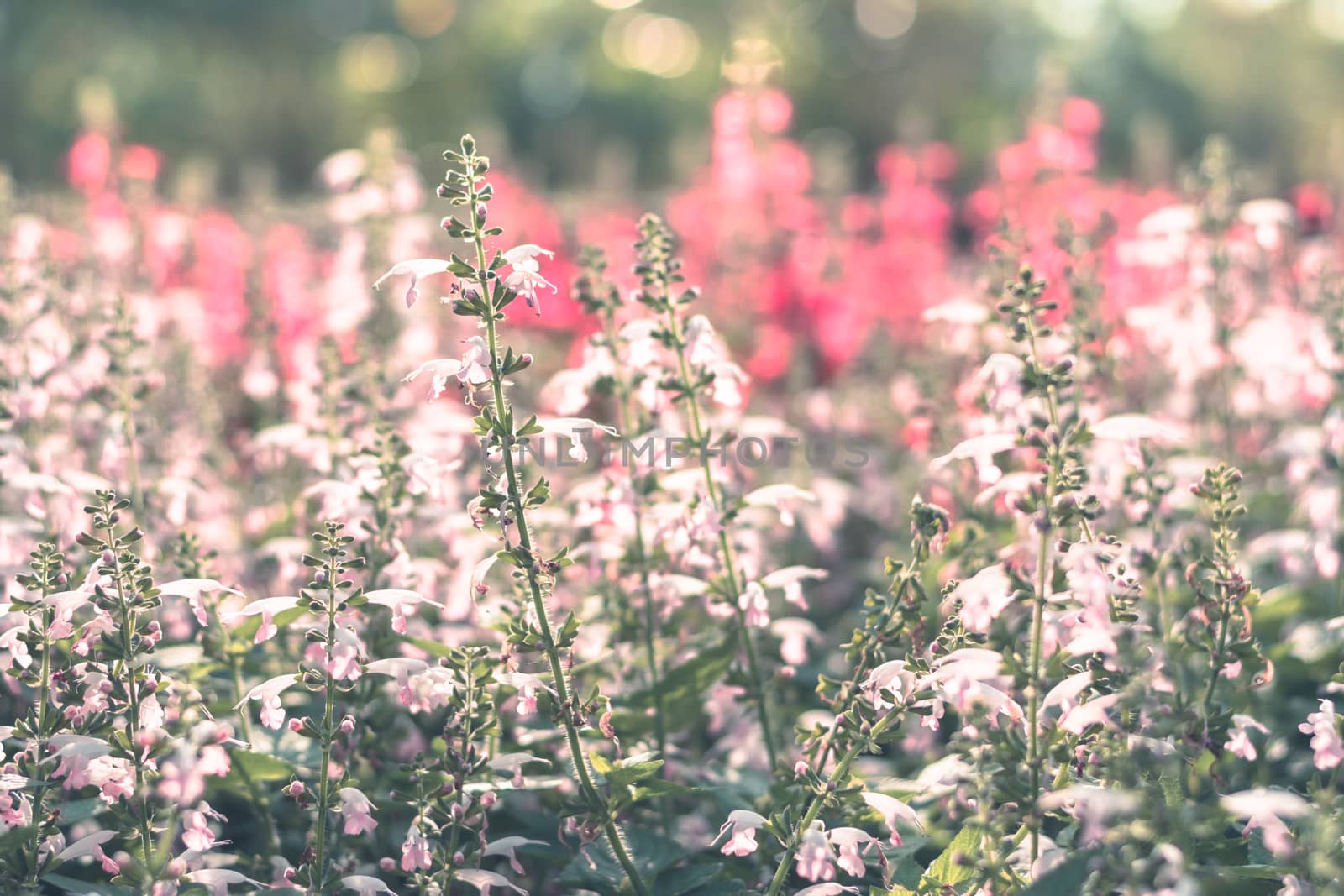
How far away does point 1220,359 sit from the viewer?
457cm

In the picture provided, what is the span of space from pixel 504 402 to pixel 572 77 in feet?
138

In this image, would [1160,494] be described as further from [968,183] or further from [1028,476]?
[968,183]

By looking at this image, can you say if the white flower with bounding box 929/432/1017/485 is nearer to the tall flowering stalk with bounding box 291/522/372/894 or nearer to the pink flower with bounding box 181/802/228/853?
the tall flowering stalk with bounding box 291/522/372/894

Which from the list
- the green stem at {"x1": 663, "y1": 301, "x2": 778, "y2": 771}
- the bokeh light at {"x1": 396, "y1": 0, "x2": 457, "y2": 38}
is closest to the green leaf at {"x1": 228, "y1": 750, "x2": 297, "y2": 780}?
the green stem at {"x1": 663, "y1": 301, "x2": 778, "y2": 771}

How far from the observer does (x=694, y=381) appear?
3.14 metres

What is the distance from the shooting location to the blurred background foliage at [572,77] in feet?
98.2

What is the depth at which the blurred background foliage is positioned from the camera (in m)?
29.9

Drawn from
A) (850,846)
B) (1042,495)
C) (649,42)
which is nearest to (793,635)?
(850,846)

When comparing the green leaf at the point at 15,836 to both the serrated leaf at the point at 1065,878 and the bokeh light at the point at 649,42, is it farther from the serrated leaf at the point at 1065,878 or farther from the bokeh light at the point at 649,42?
the bokeh light at the point at 649,42

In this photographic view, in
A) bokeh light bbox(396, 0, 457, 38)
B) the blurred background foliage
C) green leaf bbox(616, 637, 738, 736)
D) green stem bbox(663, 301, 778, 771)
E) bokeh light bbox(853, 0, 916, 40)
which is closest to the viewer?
green stem bbox(663, 301, 778, 771)

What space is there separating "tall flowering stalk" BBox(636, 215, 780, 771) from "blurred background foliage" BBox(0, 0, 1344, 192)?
834 inches

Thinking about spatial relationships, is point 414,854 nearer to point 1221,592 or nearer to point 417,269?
point 417,269

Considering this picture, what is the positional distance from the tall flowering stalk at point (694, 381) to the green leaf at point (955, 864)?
51 centimetres

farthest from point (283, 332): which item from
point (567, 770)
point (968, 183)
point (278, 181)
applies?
point (278, 181)
